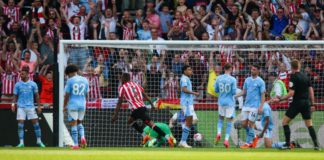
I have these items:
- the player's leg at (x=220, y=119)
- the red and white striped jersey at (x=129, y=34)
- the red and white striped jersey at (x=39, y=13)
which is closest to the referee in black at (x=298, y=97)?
the player's leg at (x=220, y=119)

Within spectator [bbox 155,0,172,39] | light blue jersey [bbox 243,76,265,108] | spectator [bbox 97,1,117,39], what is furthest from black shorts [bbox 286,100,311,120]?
spectator [bbox 97,1,117,39]

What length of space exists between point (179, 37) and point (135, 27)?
4.58ft

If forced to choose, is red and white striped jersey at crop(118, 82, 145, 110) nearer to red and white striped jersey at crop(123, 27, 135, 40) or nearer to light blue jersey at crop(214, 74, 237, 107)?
light blue jersey at crop(214, 74, 237, 107)

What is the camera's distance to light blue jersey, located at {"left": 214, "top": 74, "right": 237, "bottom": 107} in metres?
23.3

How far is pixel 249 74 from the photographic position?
24766 mm

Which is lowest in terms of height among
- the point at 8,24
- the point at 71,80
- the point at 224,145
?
the point at 224,145

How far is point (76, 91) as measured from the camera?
2208 centimetres

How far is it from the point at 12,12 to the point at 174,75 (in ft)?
21.9

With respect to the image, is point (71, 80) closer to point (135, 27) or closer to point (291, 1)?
point (135, 27)

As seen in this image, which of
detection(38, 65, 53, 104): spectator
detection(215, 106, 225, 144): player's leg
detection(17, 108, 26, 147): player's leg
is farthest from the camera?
detection(38, 65, 53, 104): spectator

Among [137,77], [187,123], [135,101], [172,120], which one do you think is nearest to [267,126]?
[187,123]

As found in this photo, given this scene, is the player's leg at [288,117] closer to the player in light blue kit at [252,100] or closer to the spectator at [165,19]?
the player in light blue kit at [252,100]

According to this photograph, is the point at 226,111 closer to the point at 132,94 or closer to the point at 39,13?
the point at 132,94

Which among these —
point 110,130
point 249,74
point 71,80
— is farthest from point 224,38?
point 71,80
